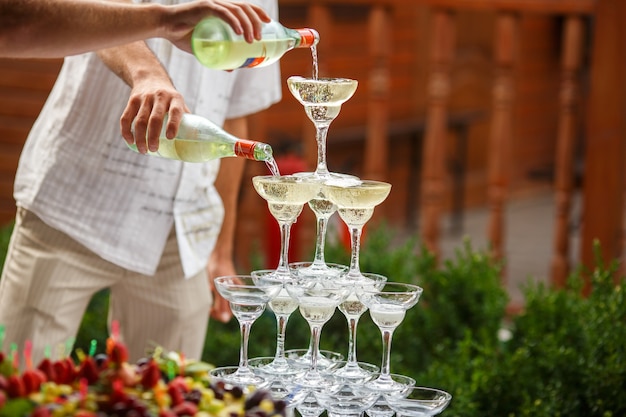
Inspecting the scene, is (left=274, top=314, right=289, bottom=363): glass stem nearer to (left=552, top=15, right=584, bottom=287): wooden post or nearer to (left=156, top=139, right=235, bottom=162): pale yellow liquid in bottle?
(left=156, top=139, right=235, bottom=162): pale yellow liquid in bottle

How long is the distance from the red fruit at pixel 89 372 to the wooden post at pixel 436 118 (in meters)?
2.86

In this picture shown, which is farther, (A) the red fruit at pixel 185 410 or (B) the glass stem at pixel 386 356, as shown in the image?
(B) the glass stem at pixel 386 356

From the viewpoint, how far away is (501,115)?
13.6 ft

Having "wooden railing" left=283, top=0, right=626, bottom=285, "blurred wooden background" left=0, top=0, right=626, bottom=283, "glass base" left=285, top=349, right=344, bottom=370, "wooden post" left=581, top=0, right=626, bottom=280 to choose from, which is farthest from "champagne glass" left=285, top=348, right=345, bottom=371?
"wooden post" left=581, top=0, right=626, bottom=280

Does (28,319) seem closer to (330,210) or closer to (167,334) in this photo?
(167,334)

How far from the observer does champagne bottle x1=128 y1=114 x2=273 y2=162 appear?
5.58ft

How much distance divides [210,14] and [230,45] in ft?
0.18

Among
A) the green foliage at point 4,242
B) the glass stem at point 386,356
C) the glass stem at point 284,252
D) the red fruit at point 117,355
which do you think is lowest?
the green foliage at point 4,242

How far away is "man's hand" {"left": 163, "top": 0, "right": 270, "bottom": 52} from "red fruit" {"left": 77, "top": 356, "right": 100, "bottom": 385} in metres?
0.51

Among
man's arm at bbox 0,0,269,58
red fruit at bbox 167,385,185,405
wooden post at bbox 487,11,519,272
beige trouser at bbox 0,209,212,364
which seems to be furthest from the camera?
wooden post at bbox 487,11,519,272

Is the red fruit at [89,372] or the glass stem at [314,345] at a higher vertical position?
the red fruit at [89,372]

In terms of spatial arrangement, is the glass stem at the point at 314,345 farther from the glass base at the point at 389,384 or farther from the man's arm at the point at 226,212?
the man's arm at the point at 226,212

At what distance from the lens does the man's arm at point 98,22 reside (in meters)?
1.58

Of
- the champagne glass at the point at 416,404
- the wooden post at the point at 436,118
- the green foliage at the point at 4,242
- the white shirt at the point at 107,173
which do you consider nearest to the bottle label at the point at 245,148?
the champagne glass at the point at 416,404
